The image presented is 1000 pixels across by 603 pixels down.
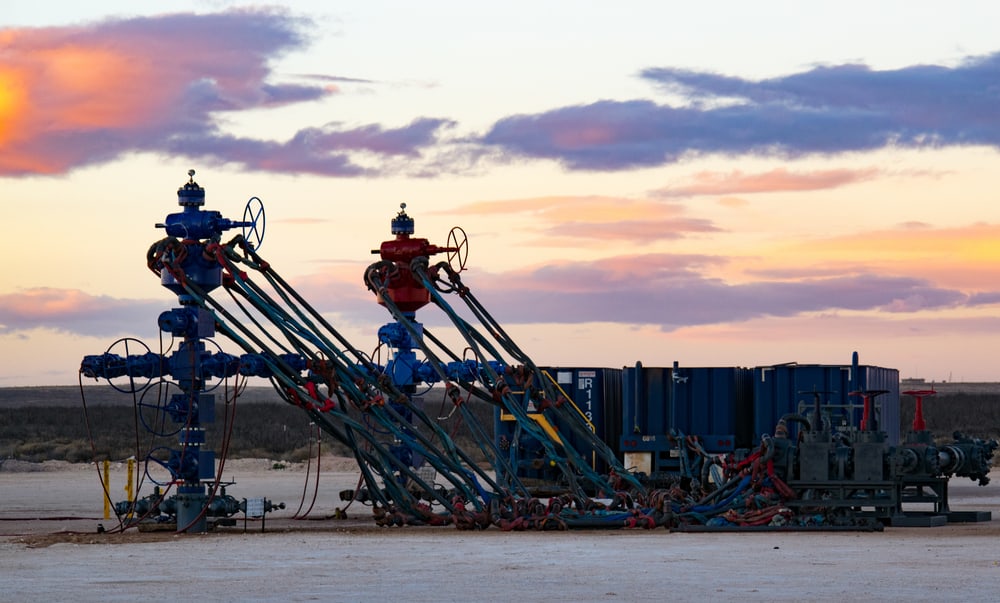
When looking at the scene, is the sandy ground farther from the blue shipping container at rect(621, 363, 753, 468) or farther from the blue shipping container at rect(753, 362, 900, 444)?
the blue shipping container at rect(621, 363, 753, 468)

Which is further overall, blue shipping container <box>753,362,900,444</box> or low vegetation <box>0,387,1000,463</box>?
low vegetation <box>0,387,1000,463</box>

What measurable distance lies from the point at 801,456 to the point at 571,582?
31.0ft

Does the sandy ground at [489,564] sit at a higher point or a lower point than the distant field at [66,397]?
lower

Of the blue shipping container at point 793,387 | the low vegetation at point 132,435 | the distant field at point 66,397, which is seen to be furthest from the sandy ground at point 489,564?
the distant field at point 66,397

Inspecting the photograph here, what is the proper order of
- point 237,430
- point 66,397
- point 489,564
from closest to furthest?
1. point 489,564
2. point 237,430
3. point 66,397

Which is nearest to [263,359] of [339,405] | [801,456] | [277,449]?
[339,405]

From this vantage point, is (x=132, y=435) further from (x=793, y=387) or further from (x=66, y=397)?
(x=66, y=397)

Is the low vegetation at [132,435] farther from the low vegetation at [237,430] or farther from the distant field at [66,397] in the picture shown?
the distant field at [66,397]

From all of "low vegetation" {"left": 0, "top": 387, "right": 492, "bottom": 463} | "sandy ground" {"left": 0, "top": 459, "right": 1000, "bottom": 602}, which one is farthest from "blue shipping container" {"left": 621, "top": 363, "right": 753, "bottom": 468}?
"sandy ground" {"left": 0, "top": 459, "right": 1000, "bottom": 602}

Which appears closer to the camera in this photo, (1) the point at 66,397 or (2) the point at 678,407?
(2) the point at 678,407

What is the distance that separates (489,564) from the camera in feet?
68.6

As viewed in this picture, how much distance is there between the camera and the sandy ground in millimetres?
17688

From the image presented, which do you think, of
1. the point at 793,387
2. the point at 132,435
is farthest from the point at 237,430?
the point at 793,387

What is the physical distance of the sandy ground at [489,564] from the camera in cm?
1769
